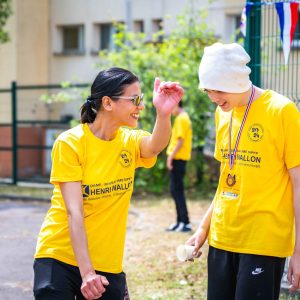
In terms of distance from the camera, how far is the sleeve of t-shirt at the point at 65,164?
10.8 feet

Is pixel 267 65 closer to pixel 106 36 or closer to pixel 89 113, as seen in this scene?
pixel 89 113

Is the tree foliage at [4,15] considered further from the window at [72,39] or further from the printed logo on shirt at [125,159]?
the printed logo on shirt at [125,159]

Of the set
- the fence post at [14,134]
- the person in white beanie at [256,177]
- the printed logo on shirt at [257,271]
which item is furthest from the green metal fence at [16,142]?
the printed logo on shirt at [257,271]

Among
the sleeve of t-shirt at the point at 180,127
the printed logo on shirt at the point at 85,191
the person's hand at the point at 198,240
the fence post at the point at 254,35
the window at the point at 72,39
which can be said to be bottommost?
the person's hand at the point at 198,240

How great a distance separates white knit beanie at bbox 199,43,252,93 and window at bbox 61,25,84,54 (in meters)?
17.0

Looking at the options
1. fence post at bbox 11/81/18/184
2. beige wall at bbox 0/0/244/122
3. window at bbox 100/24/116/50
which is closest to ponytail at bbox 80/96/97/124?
fence post at bbox 11/81/18/184

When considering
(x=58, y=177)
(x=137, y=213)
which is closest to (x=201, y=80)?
(x=58, y=177)

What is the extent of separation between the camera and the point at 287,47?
532 centimetres

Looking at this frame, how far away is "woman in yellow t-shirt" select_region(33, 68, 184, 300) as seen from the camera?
3.29 metres

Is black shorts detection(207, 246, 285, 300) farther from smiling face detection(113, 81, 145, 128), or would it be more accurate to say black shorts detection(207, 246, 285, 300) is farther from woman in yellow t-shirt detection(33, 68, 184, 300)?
smiling face detection(113, 81, 145, 128)

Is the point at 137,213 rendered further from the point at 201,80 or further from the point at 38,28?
the point at 38,28

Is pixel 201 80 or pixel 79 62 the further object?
pixel 79 62

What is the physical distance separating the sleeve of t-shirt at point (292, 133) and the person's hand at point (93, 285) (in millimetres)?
1083

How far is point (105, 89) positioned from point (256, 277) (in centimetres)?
120
